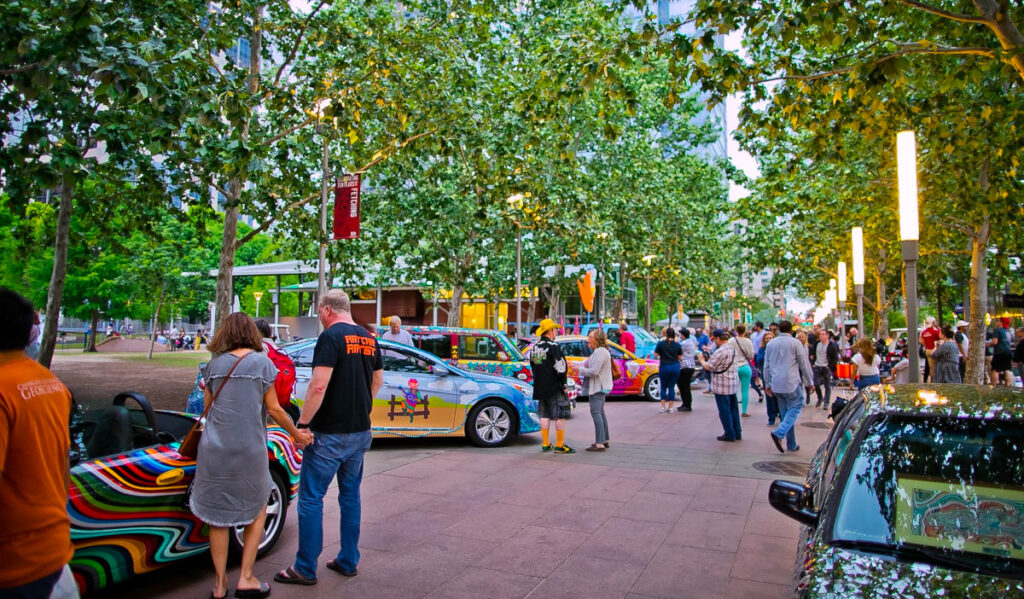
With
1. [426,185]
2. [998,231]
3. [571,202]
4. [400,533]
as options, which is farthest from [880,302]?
[400,533]

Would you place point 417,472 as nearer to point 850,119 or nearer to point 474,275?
point 850,119

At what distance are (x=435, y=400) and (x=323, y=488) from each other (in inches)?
208

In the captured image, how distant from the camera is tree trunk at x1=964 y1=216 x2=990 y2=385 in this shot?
16047mm

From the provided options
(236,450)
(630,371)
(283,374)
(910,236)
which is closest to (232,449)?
(236,450)

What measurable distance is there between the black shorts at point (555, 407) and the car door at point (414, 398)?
125 cm

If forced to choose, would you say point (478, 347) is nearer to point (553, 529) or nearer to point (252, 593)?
point (553, 529)

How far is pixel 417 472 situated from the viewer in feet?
27.2

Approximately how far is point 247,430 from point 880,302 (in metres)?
36.0

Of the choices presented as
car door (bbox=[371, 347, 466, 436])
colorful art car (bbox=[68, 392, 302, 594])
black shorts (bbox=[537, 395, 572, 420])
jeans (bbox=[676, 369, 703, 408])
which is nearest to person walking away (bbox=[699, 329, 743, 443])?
black shorts (bbox=[537, 395, 572, 420])

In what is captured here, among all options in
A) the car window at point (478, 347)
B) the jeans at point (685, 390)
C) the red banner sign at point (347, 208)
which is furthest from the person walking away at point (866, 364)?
the red banner sign at point (347, 208)

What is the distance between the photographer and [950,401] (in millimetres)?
3652

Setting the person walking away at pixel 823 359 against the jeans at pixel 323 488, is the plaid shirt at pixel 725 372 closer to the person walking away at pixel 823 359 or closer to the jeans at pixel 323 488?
the jeans at pixel 323 488

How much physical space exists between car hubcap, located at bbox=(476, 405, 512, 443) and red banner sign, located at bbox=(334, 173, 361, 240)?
528 centimetres

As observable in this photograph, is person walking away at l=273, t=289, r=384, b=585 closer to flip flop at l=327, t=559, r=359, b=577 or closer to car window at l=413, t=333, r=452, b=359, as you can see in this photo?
flip flop at l=327, t=559, r=359, b=577
